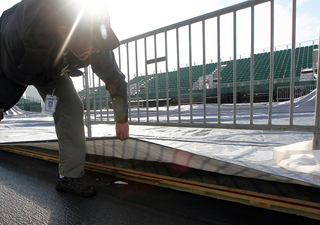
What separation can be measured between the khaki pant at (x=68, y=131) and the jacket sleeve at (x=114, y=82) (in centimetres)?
22

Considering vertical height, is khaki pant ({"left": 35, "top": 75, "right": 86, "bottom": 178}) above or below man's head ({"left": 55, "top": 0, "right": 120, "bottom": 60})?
below

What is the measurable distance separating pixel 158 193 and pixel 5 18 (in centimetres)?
116

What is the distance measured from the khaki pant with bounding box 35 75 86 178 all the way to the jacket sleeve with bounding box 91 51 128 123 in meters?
0.22

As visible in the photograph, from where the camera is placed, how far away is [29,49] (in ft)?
2.38

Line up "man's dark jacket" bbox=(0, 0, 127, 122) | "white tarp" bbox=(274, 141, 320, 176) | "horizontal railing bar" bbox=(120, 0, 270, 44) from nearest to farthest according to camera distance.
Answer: "man's dark jacket" bbox=(0, 0, 127, 122), "white tarp" bbox=(274, 141, 320, 176), "horizontal railing bar" bbox=(120, 0, 270, 44)

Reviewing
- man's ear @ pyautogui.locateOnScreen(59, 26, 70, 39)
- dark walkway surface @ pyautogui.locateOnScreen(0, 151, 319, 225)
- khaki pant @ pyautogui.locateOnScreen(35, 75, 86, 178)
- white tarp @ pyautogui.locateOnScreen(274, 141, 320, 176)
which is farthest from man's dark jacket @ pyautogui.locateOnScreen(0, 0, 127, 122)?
white tarp @ pyautogui.locateOnScreen(274, 141, 320, 176)

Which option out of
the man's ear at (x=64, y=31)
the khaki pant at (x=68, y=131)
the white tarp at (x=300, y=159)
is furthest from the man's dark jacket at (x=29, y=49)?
the white tarp at (x=300, y=159)

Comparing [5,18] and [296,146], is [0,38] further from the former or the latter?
[296,146]

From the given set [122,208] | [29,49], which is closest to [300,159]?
[122,208]

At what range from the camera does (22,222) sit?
82cm

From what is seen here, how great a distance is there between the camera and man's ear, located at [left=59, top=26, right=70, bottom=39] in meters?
0.77

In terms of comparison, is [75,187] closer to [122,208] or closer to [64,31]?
[122,208]

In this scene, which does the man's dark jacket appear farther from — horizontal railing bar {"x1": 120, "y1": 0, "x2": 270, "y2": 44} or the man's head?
horizontal railing bar {"x1": 120, "y1": 0, "x2": 270, "y2": 44}

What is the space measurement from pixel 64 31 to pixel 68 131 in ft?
1.89
